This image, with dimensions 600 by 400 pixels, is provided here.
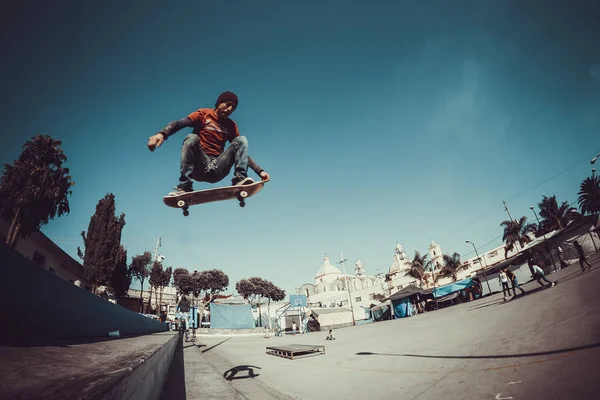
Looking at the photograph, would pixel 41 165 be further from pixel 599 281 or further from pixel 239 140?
pixel 599 281

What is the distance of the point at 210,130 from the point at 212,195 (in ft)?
4.10

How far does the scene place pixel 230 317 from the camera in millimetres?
35312

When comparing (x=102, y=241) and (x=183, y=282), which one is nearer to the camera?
(x=102, y=241)

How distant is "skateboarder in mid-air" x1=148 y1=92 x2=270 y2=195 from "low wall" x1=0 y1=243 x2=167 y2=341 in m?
2.27

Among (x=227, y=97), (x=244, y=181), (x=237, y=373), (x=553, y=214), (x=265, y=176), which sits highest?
(x=553, y=214)

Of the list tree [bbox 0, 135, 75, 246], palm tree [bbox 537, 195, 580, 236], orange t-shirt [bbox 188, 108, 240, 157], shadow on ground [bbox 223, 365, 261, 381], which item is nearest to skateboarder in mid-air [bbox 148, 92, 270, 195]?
orange t-shirt [bbox 188, 108, 240, 157]

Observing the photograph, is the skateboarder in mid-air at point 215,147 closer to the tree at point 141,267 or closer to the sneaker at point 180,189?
the sneaker at point 180,189

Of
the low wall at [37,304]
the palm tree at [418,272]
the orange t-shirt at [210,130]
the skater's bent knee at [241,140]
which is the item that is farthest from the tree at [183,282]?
the low wall at [37,304]

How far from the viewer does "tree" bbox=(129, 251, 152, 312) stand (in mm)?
38438

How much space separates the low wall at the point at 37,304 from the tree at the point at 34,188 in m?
8.12

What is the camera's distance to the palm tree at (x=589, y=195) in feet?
137

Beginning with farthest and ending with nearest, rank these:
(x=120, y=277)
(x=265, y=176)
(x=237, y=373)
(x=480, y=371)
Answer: (x=120, y=277) → (x=237, y=373) → (x=265, y=176) → (x=480, y=371)

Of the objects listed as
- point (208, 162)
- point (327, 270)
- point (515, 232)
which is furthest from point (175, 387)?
point (327, 270)

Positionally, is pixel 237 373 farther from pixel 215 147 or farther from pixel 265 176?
pixel 215 147
